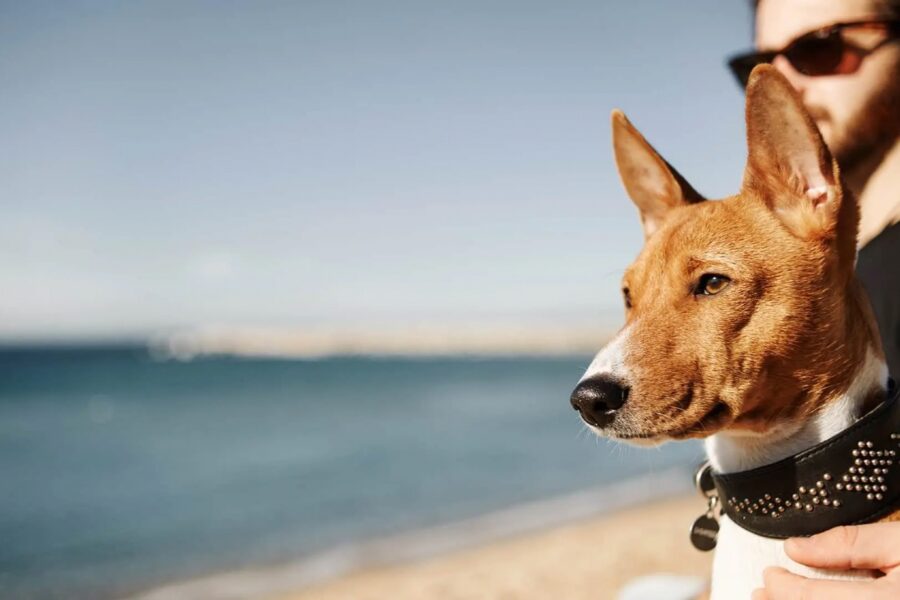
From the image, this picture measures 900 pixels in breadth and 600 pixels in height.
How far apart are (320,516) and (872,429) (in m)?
12.8

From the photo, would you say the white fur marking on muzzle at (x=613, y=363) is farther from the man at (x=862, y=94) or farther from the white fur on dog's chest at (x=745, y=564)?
the man at (x=862, y=94)

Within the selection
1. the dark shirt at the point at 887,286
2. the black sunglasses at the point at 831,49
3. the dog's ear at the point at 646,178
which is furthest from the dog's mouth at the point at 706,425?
the black sunglasses at the point at 831,49

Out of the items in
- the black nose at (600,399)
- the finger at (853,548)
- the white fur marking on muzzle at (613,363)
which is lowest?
the finger at (853,548)

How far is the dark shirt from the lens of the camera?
250 centimetres

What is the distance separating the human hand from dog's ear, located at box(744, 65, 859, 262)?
791mm

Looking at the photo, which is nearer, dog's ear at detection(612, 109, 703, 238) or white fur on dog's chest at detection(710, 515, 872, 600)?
white fur on dog's chest at detection(710, 515, 872, 600)

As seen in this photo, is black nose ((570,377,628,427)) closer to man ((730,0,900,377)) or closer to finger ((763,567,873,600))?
finger ((763,567,873,600))

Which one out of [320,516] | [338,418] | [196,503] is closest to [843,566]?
[320,516]

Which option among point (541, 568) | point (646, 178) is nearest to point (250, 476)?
point (541, 568)

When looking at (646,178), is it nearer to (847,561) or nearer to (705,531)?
(705,531)

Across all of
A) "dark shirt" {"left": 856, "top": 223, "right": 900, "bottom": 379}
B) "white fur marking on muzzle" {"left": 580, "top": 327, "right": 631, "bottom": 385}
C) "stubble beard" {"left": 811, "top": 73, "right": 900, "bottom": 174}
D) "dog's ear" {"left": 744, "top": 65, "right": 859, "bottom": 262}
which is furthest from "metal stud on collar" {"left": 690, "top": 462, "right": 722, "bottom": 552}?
"stubble beard" {"left": 811, "top": 73, "right": 900, "bottom": 174}

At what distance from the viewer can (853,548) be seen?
1893 millimetres

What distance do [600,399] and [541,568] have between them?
8.49m

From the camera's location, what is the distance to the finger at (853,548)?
1866 millimetres
